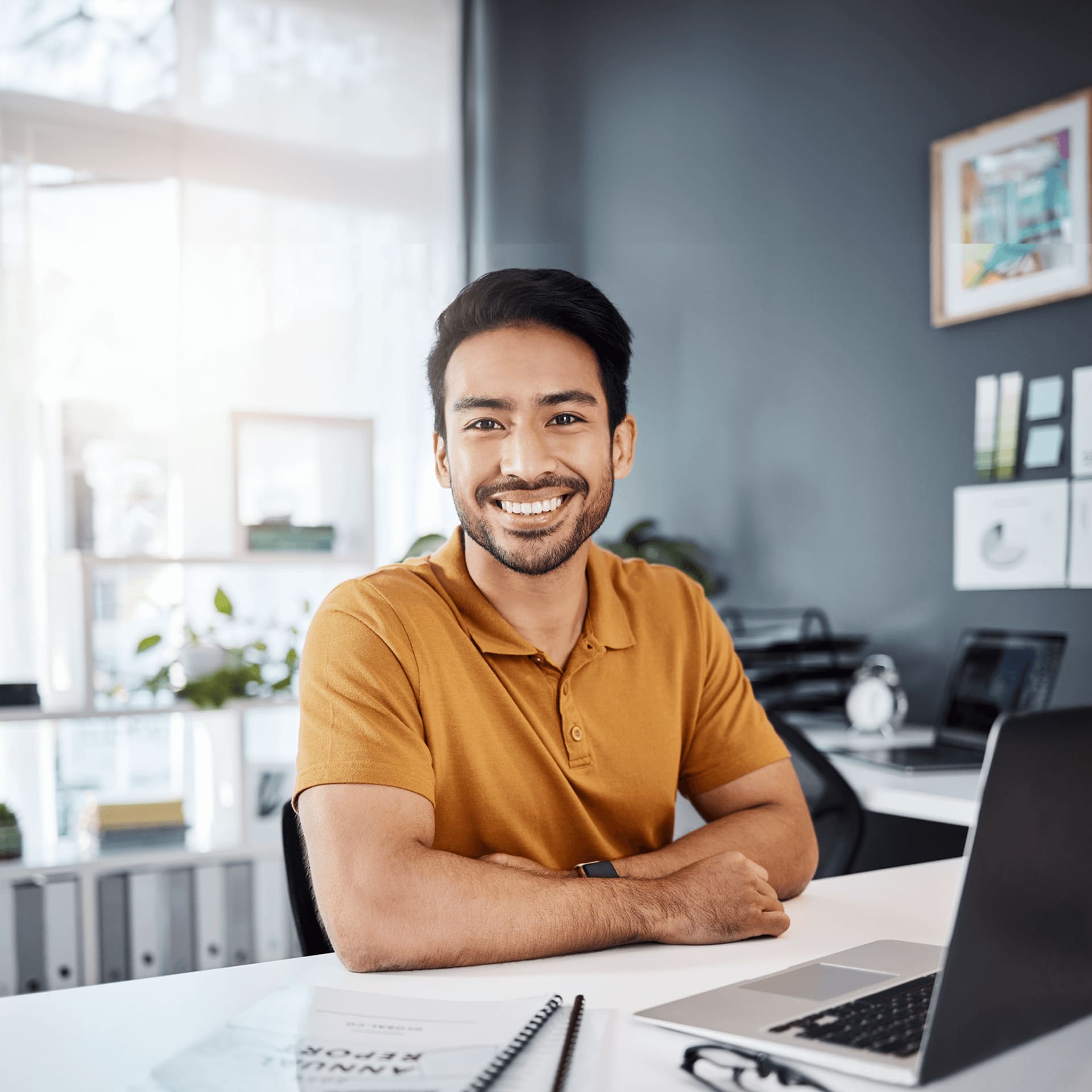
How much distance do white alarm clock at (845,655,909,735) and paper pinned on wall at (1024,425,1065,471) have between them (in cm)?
61

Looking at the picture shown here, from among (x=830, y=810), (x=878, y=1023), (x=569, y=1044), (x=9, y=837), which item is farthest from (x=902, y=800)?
(x=9, y=837)

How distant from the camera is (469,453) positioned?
151cm

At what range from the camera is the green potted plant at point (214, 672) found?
123 inches

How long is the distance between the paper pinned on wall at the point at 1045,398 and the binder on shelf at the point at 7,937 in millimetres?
2739

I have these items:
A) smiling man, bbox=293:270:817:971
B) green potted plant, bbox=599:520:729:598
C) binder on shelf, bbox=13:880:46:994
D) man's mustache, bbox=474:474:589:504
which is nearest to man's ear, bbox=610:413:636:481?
smiling man, bbox=293:270:817:971

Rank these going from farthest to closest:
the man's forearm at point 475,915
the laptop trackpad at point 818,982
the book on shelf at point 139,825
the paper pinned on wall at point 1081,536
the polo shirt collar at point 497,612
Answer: the book on shelf at point 139,825 → the paper pinned on wall at point 1081,536 → the polo shirt collar at point 497,612 → the man's forearm at point 475,915 → the laptop trackpad at point 818,982

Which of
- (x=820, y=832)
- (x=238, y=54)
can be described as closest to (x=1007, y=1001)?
(x=820, y=832)

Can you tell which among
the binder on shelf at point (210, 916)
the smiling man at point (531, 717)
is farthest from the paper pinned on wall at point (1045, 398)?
the binder on shelf at point (210, 916)

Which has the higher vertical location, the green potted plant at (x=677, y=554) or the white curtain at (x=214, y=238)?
the white curtain at (x=214, y=238)

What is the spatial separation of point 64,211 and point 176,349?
1.74ft

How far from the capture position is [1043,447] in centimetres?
268

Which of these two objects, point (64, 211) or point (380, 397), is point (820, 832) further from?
point (64, 211)

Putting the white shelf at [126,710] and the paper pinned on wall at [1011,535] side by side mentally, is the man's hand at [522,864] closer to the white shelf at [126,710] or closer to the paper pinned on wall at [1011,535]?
the paper pinned on wall at [1011,535]

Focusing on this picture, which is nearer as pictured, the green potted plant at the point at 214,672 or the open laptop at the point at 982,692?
the open laptop at the point at 982,692
